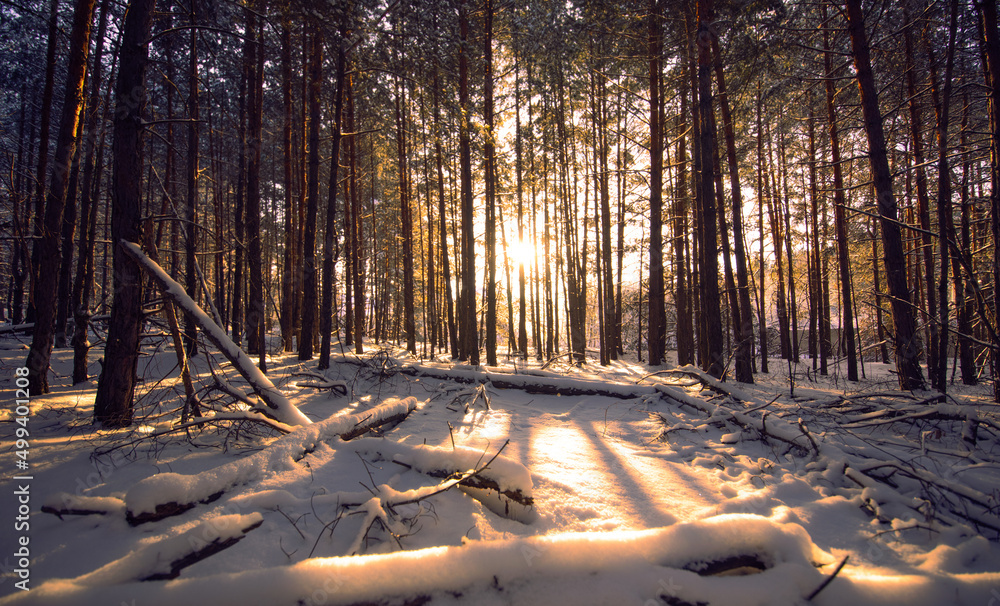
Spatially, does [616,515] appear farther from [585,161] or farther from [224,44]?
[585,161]

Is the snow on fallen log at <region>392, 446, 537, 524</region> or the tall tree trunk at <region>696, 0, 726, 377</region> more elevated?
the tall tree trunk at <region>696, 0, 726, 377</region>

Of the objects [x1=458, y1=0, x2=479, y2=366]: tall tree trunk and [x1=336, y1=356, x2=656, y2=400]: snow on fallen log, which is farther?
[x1=458, y1=0, x2=479, y2=366]: tall tree trunk

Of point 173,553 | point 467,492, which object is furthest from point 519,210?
point 173,553

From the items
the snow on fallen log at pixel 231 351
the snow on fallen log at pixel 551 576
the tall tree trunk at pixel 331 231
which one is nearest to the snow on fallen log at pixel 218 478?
the snow on fallen log at pixel 231 351

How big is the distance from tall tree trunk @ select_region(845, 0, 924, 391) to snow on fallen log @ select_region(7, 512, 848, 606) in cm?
588

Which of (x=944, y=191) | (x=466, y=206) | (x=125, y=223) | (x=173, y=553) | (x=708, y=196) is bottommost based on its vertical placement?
(x=173, y=553)

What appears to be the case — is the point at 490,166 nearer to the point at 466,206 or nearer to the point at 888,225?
the point at 466,206

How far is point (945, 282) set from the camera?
4980mm

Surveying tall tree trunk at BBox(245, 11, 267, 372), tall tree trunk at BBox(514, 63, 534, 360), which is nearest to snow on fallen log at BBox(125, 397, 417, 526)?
tall tree trunk at BBox(245, 11, 267, 372)

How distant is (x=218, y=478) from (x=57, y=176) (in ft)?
18.0

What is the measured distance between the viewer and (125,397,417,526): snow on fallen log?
6.02ft

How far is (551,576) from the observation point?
1479 millimetres

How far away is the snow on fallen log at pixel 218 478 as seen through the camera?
6.02 feet

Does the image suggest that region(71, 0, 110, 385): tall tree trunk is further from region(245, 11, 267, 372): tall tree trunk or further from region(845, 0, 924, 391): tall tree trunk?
region(845, 0, 924, 391): tall tree trunk
